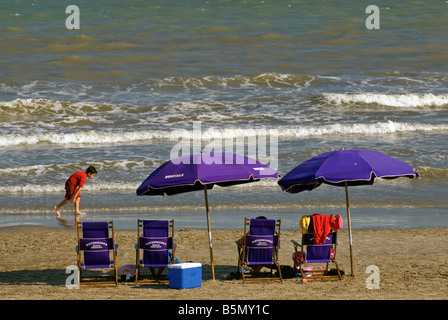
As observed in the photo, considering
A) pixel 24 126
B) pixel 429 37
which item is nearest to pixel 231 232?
pixel 24 126

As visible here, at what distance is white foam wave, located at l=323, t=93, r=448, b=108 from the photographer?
25.9 m

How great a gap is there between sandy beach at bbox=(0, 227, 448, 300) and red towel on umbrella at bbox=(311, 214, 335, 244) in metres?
0.61

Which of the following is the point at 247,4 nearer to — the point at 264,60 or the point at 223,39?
the point at 223,39

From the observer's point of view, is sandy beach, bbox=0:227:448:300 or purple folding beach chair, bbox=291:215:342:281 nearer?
sandy beach, bbox=0:227:448:300

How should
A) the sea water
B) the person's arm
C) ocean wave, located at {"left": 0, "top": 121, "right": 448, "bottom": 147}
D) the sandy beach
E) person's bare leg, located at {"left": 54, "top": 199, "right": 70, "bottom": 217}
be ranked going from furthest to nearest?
1. ocean wave, located at {"left": 0, "top": 121, "right": 448, "bottom": 147}
2. the sea water
3. person's bare leg, located at {"left": 54, "top": 199, "right": 70, "bottom": 217}
4. the person's arm
5. the sandy beach

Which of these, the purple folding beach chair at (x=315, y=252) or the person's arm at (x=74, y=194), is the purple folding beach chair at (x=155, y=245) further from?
the person's arm at (x=74, y=194)

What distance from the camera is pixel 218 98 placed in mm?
26156

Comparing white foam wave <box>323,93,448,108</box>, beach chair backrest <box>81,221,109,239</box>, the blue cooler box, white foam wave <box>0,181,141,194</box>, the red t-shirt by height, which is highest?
white foam wave <box>323,93,448,108</box>

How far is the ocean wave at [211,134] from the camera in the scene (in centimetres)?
2136

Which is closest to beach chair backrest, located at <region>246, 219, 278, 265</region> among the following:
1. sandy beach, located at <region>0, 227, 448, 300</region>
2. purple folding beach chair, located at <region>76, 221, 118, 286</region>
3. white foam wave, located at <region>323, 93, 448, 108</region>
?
sandy beach, located at <region>0, 227, 448, 300</region>

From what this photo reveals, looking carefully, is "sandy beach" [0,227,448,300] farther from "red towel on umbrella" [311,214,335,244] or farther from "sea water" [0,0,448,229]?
"sea water" [0,0,448,229]

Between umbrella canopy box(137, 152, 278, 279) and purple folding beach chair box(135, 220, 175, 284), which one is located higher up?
umbrella canopy box(137, 152, 278, 279)

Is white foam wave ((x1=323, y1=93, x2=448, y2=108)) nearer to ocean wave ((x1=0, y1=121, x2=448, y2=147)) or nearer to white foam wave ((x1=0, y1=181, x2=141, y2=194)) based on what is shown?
ocean wave ((x1=0, y1=121, x2=448, y2=147))

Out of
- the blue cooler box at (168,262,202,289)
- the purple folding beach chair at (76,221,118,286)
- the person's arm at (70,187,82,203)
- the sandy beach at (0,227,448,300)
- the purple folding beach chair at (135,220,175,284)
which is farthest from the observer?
the person's arm at (70,187,82,203)
